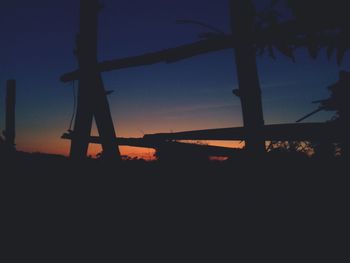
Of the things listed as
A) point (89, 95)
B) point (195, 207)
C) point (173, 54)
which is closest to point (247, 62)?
point (173, 54)

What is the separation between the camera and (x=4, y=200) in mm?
4109

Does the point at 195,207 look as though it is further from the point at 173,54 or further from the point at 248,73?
the point at 173,54

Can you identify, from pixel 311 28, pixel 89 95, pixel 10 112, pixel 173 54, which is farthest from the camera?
pixel 10 112

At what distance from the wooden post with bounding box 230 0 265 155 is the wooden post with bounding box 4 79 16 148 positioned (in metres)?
8.28

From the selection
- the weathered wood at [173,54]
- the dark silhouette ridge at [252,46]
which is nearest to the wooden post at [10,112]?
the weathered wood at [173,54]

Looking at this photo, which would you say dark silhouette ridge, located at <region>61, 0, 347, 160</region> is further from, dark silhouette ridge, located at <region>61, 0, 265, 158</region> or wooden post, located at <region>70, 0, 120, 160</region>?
wooden post, located at <region>70, 0, 120, 160</region>

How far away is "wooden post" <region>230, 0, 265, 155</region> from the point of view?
3.06 metres

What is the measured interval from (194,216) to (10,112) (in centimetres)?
835

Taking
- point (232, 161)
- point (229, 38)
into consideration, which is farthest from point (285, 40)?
point (232, 161)

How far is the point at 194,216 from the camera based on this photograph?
10.6 ft

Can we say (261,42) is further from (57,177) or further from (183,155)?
(57,177)

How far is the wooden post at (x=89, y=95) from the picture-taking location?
4.40 m

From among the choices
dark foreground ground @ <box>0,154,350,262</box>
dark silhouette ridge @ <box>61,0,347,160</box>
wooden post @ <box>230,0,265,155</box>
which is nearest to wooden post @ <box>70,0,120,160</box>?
dark foreground ground @ <box>0,154,350,262</box>

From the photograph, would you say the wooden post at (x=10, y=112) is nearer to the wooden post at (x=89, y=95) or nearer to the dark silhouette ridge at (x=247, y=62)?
the wooden post at (x=89, y=95)
